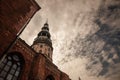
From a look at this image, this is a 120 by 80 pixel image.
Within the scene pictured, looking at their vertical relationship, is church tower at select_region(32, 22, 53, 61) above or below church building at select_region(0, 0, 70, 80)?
above

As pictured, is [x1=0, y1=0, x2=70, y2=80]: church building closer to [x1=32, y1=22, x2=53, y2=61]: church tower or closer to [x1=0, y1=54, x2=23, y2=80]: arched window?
[x1=0, y1=54, x2=23, y2=80]: arched window

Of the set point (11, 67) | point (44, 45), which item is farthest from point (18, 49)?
point (44, 45)

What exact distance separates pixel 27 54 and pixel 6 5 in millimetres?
4671

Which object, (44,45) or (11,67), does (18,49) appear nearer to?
(11,67)

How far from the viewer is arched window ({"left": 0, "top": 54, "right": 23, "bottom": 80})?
9.10 meters

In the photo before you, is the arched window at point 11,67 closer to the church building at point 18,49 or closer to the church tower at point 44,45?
the church building at point 18,49

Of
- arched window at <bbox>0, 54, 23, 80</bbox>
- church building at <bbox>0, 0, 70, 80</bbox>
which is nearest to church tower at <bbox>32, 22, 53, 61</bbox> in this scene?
church building at <bbox>0, 0, 70, 80</bbox>

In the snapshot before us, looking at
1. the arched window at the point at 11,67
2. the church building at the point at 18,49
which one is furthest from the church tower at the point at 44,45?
the arched window at the point at 11,67

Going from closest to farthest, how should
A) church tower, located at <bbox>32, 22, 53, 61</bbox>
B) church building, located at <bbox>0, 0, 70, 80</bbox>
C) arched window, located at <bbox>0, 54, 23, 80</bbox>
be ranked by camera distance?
1. church building, located at <bbox>0, 0, 70, 80</bbox>
2. arched window, located at <bbox>0, 54, 23, 80</bbox>
3. church tower, located at <bbox>32, 22, 53, 61</bbox>

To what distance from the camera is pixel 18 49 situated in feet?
34.6

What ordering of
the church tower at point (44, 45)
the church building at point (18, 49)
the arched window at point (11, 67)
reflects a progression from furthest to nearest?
the church tower at point (44, 45)
the arched window at point (11, 67)
the church building at point (18, 49)

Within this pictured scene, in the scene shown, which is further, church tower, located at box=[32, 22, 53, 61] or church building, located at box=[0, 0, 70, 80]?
church tower, located at box=[32, 22, 53, 61]

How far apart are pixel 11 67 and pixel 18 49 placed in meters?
1.56

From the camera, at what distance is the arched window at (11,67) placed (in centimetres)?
910
